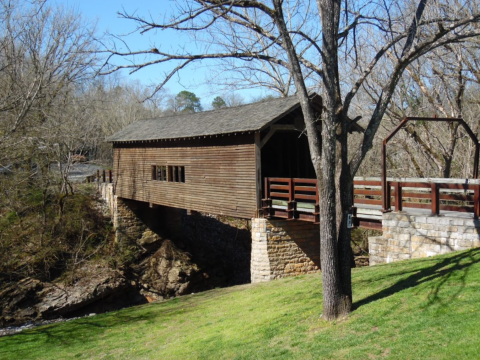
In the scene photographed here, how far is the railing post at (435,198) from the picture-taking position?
34.3ft

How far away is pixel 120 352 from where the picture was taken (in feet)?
31.2

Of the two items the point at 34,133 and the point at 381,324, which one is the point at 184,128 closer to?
the point at 34,133

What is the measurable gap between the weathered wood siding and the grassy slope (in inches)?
134

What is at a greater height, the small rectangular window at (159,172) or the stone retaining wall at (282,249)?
the small rectangular window at (159,172)

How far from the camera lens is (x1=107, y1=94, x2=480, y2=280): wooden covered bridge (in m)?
11.8

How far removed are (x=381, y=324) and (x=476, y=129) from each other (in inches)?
424

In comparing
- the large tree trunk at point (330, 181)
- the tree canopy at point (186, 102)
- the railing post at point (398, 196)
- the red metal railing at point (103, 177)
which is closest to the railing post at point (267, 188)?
the railing post at point (398, 196)

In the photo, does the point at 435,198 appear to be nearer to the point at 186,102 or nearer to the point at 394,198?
the point at 394,198

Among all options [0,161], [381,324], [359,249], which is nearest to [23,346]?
[0,161]

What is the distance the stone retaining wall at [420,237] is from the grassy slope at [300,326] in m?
0.67

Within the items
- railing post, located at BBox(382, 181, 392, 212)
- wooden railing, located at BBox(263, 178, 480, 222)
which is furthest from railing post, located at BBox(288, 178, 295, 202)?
railing post, located at BBox(382, 181, 392, 212)

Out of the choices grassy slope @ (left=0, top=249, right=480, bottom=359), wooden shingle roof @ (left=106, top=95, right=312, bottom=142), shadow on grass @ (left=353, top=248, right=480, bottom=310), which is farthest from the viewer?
wooden shingle roof @ (left=106, top=95, right=312, bottom=142)

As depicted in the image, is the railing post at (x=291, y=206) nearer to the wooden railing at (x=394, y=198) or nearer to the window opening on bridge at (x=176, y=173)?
the wooden railing at (x=394, y=198)

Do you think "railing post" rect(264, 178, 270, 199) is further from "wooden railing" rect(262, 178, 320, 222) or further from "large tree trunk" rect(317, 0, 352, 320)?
"large tree trunk" rect(317, 0, 352, 320)
